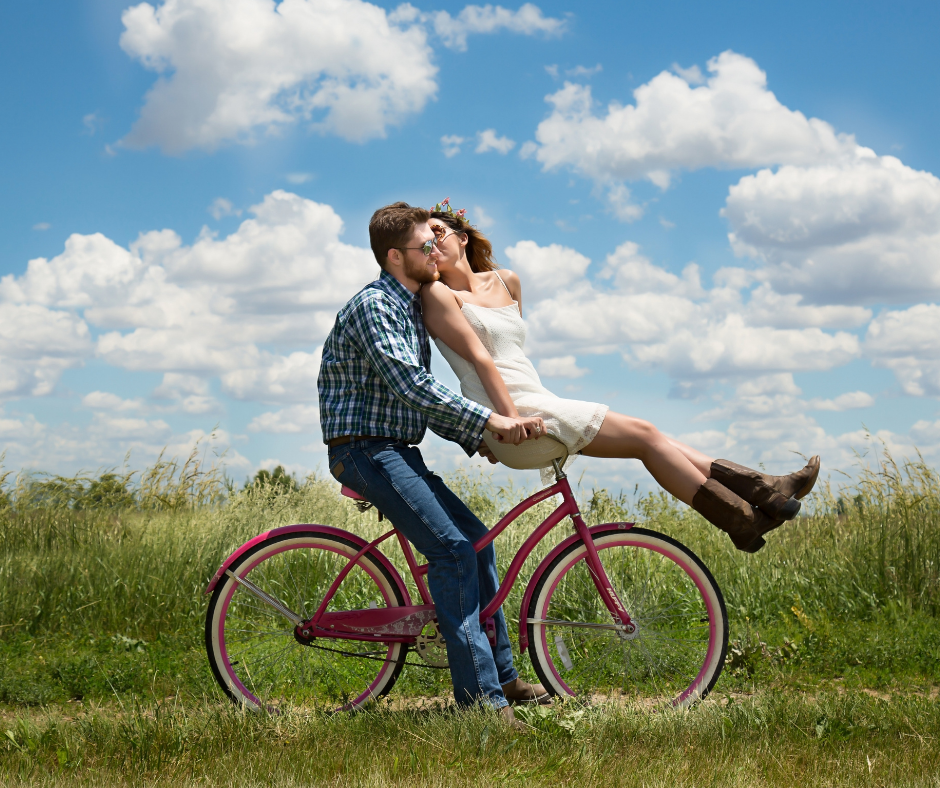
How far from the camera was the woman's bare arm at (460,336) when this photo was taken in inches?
159

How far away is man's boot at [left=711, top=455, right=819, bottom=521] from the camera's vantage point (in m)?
4.11

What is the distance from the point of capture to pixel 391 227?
163 inches

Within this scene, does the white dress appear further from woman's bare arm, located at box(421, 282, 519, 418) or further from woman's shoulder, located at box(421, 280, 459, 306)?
woman's shoulder, located at box(421, 280, 459, 306)

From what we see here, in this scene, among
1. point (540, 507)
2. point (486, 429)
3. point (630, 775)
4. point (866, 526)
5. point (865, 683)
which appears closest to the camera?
point (630, 775)

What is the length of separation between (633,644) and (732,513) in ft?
2.97

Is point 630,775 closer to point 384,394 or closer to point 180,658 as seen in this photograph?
point 384,394

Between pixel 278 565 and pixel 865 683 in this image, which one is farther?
pixel 278 565

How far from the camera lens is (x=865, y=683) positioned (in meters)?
5.09

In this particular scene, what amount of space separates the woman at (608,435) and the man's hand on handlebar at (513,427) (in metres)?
0.14

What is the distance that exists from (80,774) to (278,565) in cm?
263

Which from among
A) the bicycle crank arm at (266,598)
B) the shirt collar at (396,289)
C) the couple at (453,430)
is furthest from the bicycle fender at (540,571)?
the shirt collar at (396,289)

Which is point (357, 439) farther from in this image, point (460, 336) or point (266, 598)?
point (266, 598)

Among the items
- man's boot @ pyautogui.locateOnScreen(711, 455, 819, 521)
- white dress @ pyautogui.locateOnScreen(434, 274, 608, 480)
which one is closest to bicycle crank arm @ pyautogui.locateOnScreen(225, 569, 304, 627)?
white dress @ pyautogui.locateOnScreen(434, 274, 608, 480)

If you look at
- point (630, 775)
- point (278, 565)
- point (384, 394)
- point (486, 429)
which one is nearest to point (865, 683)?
point (630, 775)
